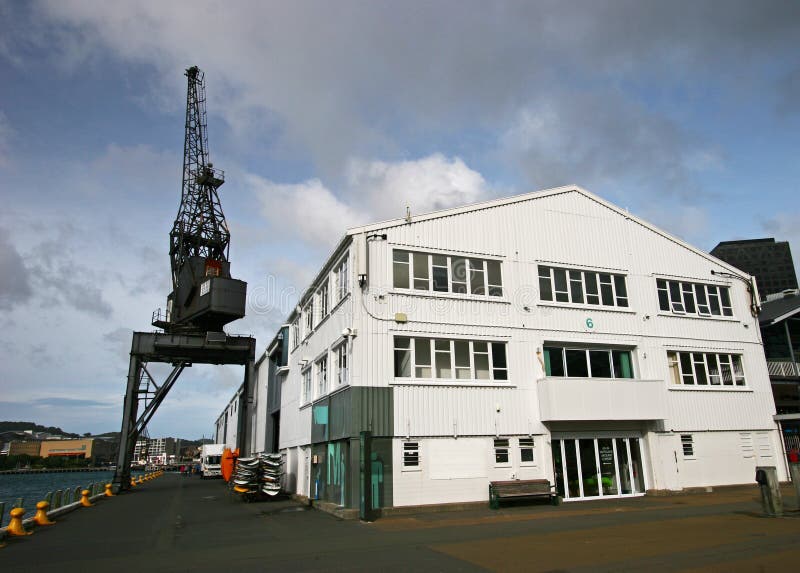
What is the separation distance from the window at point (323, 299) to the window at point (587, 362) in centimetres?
971

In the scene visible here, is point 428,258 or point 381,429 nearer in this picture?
point 381,429

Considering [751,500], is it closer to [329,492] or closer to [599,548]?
[599,548]

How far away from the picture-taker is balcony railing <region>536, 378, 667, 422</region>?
69.7 ft

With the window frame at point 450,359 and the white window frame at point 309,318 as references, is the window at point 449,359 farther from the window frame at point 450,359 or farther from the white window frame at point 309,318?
the white window frame at point 309,318

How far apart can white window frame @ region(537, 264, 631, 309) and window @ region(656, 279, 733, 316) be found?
6.60 ft

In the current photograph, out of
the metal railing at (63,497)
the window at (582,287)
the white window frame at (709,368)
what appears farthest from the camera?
the white window frame at (709,368)

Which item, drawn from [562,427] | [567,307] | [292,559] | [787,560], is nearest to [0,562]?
[292,559]

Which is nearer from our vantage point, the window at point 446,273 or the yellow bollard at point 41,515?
the yellow bollard at point 41,515

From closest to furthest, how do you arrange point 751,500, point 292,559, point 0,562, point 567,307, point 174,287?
point 292,559
point 0,562
point 751,500
point 567,307
point 174,287

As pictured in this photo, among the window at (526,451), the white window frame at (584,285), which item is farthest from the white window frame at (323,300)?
the window at (526,451)

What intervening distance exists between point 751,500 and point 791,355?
1861cm

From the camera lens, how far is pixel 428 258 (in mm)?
22016

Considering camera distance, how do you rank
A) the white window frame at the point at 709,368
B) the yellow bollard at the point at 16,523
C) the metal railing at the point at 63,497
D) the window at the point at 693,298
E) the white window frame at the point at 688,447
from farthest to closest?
the window at the point at 693,298 → the white window frame at the point at 709,368 → the white window frame at the point at 688,447 → the metal railing at the point at 63,497 → the yellow bollard at the point at 16,523

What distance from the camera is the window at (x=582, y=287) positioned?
2370 centimetres
